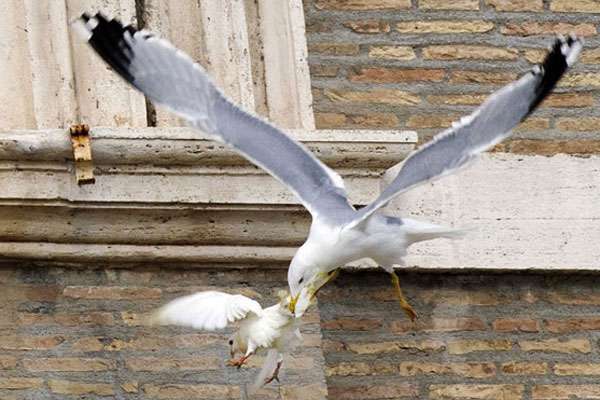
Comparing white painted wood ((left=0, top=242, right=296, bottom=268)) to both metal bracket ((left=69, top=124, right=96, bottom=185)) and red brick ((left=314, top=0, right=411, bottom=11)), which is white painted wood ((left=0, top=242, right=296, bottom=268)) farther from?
red brick ((left=314, top=0, right=411, bottom=11))

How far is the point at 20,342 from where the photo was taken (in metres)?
8.48

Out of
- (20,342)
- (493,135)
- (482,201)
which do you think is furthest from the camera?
(482,201)

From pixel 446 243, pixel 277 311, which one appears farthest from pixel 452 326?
pixel 277 311

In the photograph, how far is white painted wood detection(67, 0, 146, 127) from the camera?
8648 millimetres

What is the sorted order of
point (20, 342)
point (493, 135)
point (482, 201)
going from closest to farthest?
point (493, 135), point (20, 342), point (482, 201)

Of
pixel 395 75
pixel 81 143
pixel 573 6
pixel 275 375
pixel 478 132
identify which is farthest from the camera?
pixel 573 6

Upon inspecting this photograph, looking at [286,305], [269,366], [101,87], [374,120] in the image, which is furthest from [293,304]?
[374,120]

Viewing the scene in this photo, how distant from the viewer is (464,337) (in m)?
9.01

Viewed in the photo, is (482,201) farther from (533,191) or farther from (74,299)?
(74,299)

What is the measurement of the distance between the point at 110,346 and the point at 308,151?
0.82 metres

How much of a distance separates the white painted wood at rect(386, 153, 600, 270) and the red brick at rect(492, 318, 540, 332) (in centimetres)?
15

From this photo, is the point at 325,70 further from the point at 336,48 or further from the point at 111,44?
the point at 111,44

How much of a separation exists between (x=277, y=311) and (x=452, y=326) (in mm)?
920

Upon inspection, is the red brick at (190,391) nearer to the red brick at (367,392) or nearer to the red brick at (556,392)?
the red brick at (367,392)
